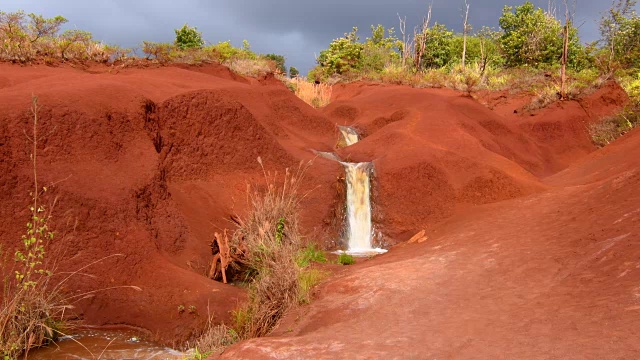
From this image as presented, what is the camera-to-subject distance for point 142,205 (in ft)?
24.8

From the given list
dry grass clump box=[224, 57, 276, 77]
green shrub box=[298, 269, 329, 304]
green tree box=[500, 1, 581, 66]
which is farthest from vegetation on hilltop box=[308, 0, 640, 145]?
green shrub box=[298, 269, 329, 304]

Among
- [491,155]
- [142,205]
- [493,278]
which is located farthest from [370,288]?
[491,155]

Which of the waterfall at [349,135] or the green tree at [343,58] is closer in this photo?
the waterfall at [349,135]

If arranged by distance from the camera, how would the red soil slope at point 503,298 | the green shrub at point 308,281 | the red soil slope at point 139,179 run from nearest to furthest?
the red soil slope at point 503,298
the green shrub at point 308,281
the red soil slope at point 139,179

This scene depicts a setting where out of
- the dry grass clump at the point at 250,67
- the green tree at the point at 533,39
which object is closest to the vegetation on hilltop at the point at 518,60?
the green tree at the point at 533,39

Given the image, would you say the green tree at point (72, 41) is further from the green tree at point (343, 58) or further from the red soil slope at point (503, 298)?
the green tree at point (343, 58)

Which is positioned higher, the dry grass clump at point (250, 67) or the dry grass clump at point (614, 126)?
the dry grass clump at point (250, 67)

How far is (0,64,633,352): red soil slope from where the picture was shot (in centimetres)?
516

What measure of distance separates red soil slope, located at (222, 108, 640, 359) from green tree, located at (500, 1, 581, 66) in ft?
79.0

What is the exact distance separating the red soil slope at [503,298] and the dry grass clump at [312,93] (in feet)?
45.6

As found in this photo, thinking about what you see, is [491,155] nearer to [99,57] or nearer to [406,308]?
[406,308]

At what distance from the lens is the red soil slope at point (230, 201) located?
5.16 meters

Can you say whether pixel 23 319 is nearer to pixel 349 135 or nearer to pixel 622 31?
pixel 349 135

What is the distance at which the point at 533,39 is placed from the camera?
29.1 meters
